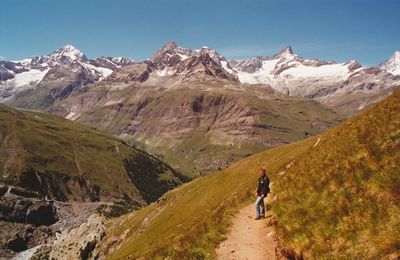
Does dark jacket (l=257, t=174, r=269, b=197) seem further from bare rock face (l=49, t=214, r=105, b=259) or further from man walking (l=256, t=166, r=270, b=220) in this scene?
bare rock face (l=49, t=214, r=105, b=259)

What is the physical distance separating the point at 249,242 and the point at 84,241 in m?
121

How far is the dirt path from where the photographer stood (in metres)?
25.2

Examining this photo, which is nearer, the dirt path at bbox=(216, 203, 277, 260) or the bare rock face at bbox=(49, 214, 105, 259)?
the dirt path at bbox=(216, 203, 277, 260)

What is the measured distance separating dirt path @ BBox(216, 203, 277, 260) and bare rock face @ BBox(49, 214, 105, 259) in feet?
347

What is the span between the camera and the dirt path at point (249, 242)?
2520 centimetres

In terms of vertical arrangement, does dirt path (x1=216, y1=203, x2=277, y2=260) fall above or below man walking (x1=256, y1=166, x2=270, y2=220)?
below

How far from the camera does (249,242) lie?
1074 inches

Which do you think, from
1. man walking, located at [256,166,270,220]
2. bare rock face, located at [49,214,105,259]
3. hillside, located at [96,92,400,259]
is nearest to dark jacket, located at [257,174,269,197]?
man walking, located at [256,166,270,220]

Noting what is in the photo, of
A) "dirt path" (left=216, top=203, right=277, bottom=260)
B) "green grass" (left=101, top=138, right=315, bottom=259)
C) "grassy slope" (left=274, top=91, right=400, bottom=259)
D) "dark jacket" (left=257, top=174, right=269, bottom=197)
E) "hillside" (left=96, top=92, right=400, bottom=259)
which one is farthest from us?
"dark jacket" (left=257, top=174, right=269, bottom=197)

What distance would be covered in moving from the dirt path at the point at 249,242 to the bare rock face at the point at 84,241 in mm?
105625

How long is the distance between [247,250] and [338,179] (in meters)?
7.13

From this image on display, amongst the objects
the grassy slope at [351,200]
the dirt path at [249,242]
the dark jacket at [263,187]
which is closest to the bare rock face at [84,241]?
the dark jacket at [263,187]

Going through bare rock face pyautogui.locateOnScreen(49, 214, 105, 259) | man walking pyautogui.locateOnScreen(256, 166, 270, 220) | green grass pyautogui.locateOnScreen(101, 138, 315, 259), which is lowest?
bare rock face pyautogui.locateOnScreen(49, 214, 105, 259)

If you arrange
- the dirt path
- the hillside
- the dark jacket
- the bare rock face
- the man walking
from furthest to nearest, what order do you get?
the bare rock face < the dark jacket < the man walking < the dirt path < the hillside
